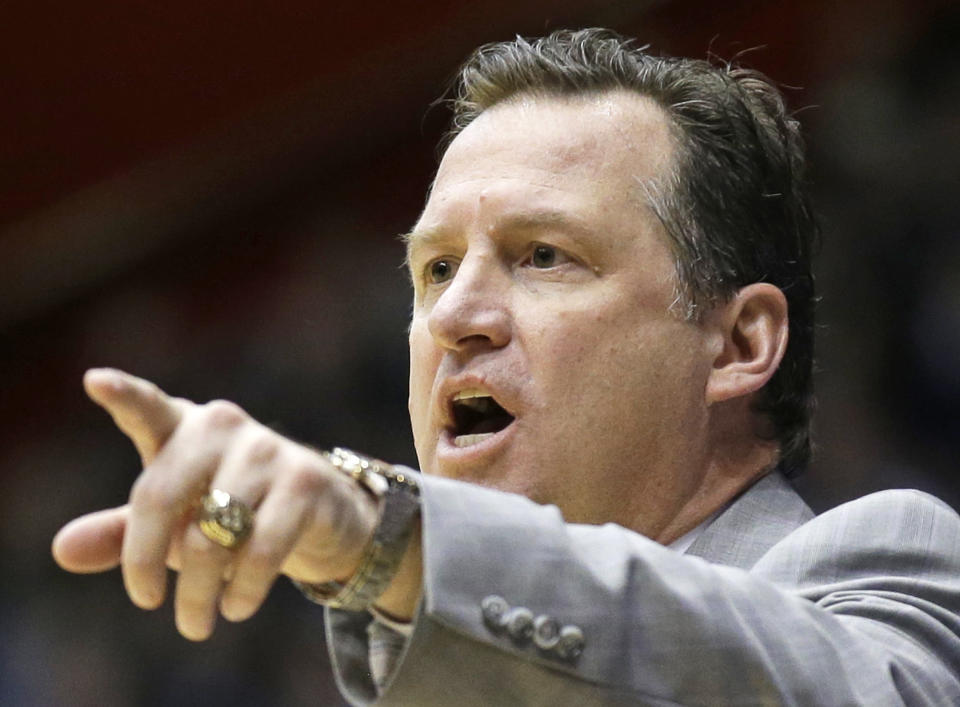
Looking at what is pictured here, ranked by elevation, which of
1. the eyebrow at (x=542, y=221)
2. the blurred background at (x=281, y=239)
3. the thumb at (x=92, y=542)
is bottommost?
the blurred background at (x=281, y=239)

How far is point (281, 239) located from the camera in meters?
4.60

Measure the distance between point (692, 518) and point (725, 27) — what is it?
228cm

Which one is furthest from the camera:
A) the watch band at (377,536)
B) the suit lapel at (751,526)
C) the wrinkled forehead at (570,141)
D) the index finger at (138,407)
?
the wrinkled forehead at (570,141)

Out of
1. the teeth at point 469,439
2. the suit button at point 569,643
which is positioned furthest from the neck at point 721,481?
the suit button at point 569,643

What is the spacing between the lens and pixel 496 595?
1089mm

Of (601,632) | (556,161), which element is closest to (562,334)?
(556,161)

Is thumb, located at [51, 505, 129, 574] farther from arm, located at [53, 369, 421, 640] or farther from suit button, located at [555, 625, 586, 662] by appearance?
suit button, located at [555, 625, 586, 662]

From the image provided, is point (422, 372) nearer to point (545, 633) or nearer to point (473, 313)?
point (473, 313)

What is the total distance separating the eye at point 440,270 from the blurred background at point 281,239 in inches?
61.5

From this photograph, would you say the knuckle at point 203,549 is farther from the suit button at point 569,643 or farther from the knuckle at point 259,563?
the suit button at point 569,643

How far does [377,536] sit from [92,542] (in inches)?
7.3

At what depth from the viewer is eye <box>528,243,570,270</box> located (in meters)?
1.82

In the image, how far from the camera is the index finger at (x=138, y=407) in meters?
0.92

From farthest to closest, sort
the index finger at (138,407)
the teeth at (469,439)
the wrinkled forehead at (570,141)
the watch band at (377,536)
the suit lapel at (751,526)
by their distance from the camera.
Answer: the wrinkled forehead at (570,141) → the teeth at (469,439) → the suit lapel at (751,526) → the watch band at (377,536) → the index finger at (138,407)
